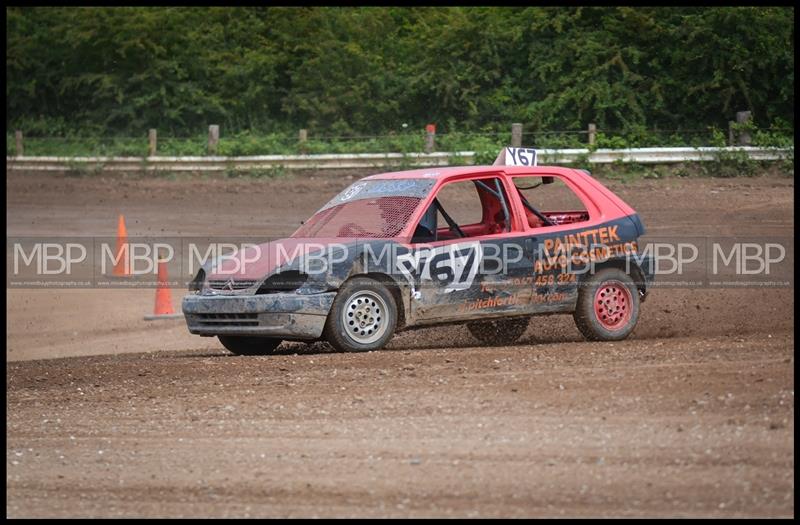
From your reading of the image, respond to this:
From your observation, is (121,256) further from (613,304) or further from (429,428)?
(429,428)

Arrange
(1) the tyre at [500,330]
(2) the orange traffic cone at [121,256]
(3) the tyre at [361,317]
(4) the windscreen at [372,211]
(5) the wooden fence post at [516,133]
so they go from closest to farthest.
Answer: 1. (3) the tyre at [361,317]
2. (4) the windscreen at [372,211]
3. (1) the tyre at [500,330]
4. (2) the orange traffic cone at [121,256]
5. (5) the wooden fence post at [516,133]

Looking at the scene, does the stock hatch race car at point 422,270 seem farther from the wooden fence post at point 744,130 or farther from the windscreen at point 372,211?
the wooden fence post at point 744,130

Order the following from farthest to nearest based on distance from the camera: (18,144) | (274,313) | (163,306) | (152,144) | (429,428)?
(18,144) → (152,144) → (163,306) → (274,313) → (429,428)

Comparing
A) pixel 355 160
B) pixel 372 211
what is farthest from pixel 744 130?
pixel 372 211

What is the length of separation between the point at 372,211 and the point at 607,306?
2.21m

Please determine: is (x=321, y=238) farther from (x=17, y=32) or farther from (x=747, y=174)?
(x=17, y=32)

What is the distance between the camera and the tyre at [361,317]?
1050cm

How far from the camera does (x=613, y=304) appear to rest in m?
11.5

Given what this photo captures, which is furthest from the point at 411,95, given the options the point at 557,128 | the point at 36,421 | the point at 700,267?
the point at 36,421

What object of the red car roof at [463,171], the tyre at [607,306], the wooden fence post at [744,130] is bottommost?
the tyre at [607,306]

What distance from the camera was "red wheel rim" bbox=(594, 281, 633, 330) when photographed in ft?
37.5

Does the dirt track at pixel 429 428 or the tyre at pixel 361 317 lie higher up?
the tyre at pixel 361 317

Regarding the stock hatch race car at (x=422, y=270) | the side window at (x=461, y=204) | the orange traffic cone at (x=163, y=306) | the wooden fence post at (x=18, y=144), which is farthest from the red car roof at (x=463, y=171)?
the wooden fence post at (x=18, y=144)

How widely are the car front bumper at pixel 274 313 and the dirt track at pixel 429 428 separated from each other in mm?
314
